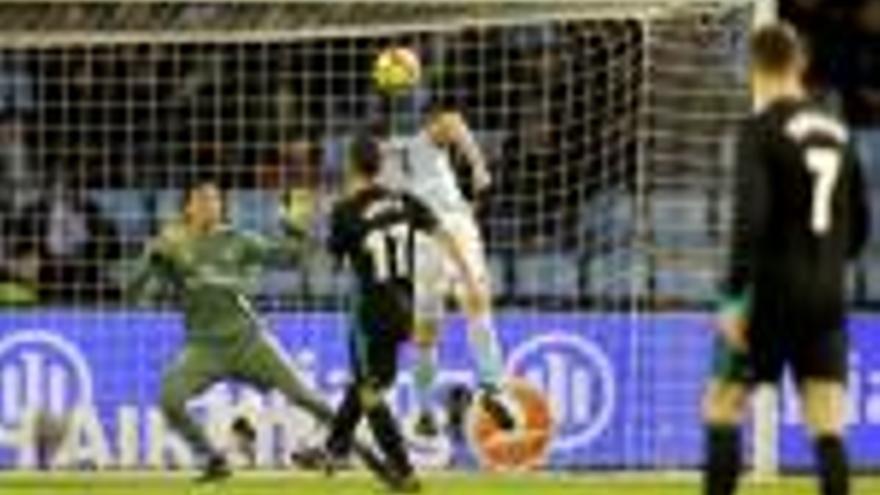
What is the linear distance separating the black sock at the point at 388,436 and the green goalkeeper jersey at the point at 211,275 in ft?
5.57

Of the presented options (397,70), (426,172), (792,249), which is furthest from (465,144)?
(792,249)

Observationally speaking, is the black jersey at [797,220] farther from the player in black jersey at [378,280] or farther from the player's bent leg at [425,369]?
the player's bent leg at [425,369]

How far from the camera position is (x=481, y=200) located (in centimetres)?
2314

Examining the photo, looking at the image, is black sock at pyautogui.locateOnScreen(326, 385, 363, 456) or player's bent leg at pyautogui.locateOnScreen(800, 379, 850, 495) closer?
player's bent leg at pyautogui.locateOnScreen(800, 379, 850, 495)

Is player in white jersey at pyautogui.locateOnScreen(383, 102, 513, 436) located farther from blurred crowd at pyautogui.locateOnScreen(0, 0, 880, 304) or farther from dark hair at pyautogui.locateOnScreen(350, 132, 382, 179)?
dark hair at pyautogui.locateOnScreen(350, 132, 382, 179)

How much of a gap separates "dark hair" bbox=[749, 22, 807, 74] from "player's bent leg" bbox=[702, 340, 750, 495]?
1.14 meters

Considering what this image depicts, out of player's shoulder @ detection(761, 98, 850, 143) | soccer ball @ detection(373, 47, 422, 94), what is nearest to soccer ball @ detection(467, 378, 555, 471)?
soccer ball @ detection(373, 47, 422, 94)

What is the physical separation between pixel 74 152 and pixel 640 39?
4.39 metres

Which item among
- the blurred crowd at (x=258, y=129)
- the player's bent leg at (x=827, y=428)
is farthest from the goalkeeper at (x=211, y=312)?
the player's bent leg at (x=827, y=428)

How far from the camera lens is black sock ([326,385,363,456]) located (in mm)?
18969

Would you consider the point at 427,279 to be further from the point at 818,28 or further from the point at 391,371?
the point at 818,28

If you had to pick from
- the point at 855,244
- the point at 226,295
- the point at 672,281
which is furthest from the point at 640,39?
the point at 855,244

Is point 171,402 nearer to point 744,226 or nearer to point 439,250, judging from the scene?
point 439,250

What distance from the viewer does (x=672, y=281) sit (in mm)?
22156
